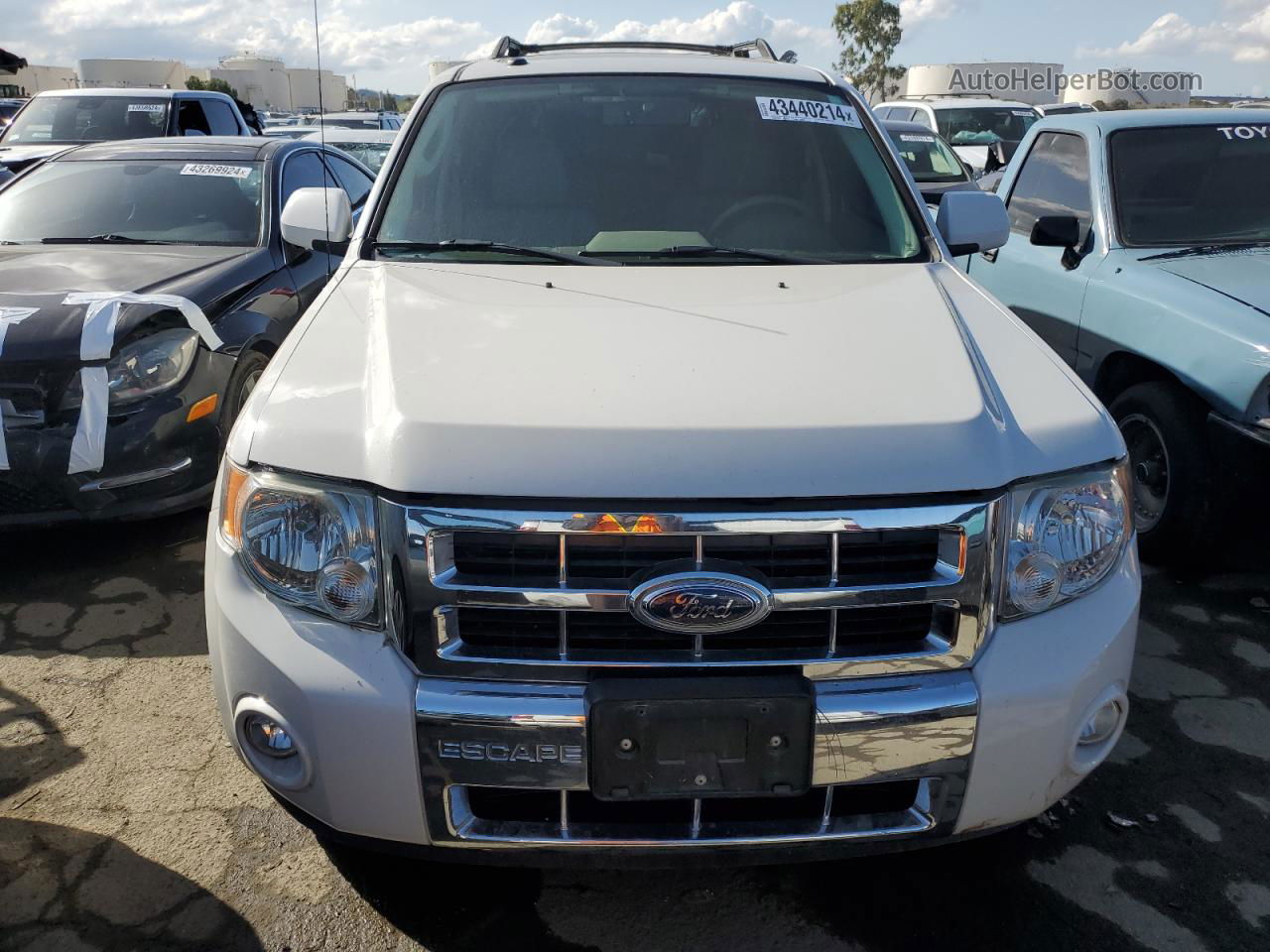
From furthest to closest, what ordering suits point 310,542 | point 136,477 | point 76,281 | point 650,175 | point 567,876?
point 76,281 < point 136,477 < point 650,175 < point 567,876 < point 310,542

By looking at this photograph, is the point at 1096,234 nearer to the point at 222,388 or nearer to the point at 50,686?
the point at 222,388

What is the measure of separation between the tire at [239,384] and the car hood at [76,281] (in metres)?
0.30

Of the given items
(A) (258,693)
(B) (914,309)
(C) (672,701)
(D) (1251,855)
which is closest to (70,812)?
(A) (258,693)

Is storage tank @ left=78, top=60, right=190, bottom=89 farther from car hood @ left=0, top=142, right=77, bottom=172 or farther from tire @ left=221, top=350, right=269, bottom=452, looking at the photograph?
tire @ left=221, top=350, right=269, bottom=452

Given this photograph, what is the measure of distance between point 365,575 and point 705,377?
75 cm

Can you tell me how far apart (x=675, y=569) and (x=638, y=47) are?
10.6 ft

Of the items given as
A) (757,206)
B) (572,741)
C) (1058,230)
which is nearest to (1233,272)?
(1058,230)

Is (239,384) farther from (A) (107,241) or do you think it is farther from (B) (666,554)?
(B) (666,554)

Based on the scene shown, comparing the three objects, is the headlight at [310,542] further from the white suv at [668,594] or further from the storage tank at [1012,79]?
the storage tank at [1012,79]

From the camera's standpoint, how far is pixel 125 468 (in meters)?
3.81

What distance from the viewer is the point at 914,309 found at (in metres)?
2.49

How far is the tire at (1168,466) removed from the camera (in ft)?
12.4

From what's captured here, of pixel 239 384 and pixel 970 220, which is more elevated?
pixel 970 220

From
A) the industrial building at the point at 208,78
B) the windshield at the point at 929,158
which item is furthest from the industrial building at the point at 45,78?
the windshield at the point at 929,158
